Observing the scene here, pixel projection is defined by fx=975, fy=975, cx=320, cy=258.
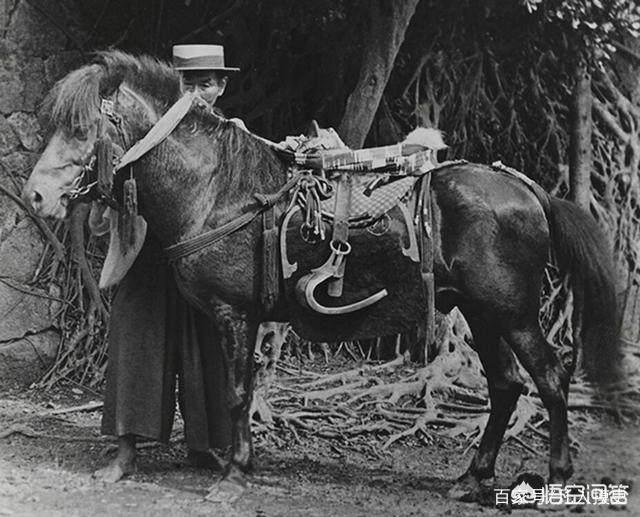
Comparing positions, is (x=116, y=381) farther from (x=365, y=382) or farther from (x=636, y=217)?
(x=636, y=217)

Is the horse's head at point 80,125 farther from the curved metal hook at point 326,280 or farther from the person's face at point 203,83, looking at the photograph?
the curved metal hook at point 326,280

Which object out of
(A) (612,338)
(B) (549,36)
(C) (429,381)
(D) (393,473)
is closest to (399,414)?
(C) (429,381)

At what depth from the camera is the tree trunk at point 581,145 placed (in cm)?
671

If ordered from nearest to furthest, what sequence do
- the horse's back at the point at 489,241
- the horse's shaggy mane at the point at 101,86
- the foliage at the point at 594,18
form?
the horse's shaggy mane at the point at 101,86, the horse's back at the point at 489,241, the foliage at the point at 594,18

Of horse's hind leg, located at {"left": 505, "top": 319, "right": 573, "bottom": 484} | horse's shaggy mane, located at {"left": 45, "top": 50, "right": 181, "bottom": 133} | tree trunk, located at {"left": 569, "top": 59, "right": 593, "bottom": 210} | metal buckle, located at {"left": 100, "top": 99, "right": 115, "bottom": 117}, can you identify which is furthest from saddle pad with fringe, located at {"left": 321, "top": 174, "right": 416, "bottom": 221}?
tree trunk, located at {"left": 569, "top": 59, "right": 593, "bottom": 210}

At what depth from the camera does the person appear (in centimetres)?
427

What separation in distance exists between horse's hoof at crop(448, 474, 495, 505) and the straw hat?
2.02 m

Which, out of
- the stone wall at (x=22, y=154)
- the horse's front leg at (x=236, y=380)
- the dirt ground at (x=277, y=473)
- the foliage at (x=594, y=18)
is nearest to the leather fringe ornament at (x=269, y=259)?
the horse's front leg at (x=236, y=380)

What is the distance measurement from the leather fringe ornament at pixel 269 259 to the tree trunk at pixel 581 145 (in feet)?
10.9

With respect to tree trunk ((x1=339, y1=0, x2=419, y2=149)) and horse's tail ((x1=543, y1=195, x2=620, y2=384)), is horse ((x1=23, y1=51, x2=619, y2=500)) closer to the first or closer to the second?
horse's tail ((x1=543, y1=195, x2=620, y2=384))

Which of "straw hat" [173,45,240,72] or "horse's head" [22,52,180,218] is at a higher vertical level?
"straw hat" [173,45,240,72]

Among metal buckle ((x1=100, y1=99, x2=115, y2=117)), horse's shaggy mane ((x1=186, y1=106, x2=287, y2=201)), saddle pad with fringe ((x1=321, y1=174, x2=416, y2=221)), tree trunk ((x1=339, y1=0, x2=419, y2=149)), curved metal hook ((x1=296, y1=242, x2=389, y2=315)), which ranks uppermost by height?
tree trunk ((x1=339, y1=0, x2=419, y2=149))

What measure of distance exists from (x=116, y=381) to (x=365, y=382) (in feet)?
6.96

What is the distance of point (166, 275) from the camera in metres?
4.37
